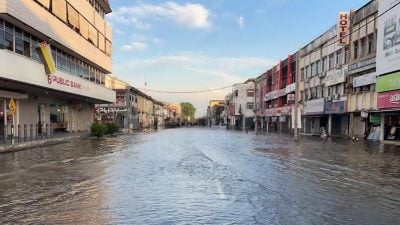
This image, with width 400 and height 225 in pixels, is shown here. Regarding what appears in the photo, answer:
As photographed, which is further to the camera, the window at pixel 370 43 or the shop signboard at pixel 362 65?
the window at pixel 370 43

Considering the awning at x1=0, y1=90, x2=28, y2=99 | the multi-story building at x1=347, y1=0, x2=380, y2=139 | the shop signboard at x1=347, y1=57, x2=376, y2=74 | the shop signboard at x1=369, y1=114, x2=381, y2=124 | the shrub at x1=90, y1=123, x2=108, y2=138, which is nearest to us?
the awning at x1=0, y1=90, x2=28, y2=99

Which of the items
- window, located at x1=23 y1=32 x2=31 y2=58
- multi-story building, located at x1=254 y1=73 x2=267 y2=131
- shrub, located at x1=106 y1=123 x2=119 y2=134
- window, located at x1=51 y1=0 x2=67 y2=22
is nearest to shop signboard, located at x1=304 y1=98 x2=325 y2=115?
shrub, located at x1=106 y1=123 x2=119 y2=134

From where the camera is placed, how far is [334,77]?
49.5 meters

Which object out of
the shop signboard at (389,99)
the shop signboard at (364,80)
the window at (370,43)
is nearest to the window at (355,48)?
the shop signboard at (364,80)

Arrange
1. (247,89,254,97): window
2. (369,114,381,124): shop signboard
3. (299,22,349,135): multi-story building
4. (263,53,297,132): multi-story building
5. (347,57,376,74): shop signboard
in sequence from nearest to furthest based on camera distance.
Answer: (369,114,381,124): shop signboard
(347,57,376,74): shop signboard
(299,22,349,135): multi-story building
(263,53,297,132): multi-story building
(247,89,254,97): window

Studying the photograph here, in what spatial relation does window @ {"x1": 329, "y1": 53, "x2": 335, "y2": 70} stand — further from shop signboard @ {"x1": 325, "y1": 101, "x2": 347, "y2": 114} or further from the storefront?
shop signboard @ {"x1": 325, "y1": 101, "x2": 347, "y2": 114}

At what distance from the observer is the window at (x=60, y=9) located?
34091 mm

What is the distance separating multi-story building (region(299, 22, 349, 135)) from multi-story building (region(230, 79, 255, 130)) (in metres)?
56.0

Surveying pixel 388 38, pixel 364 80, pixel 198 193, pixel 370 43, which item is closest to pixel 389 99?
pixel 388 38

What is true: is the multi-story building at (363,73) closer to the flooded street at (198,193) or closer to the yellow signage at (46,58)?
the flooded street at (198,193)

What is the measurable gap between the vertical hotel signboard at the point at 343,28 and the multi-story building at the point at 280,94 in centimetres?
2005

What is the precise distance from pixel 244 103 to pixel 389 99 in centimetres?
8824

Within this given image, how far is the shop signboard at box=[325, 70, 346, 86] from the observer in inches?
1846

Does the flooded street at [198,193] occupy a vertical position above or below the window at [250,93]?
below
